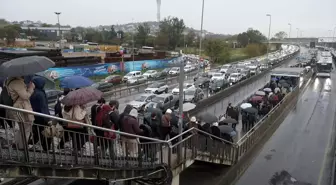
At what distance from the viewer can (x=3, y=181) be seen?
8.66 m

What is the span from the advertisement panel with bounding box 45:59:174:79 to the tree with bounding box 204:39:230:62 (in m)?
15.7

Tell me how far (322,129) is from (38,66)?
18907mm

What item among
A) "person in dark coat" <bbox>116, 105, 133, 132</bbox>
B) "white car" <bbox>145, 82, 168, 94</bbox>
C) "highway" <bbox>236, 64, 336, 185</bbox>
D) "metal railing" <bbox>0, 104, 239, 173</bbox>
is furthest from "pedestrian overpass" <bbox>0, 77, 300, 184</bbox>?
"white car" <bbox>145, 82, 168, 94</bbox>

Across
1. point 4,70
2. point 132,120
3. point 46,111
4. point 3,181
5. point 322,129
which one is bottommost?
point 322,129

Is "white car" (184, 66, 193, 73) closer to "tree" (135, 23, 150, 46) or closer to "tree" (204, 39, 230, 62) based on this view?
"tree" (204, 39, 230, 62)

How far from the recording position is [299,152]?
14914 millimetres

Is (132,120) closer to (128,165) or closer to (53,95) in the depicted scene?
(128,165)

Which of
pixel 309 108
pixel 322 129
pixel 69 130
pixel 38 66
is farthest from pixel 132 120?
pixel 309 108

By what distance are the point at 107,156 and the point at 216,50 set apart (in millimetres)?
58567

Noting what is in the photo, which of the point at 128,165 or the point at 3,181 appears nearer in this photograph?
the point at 128,165

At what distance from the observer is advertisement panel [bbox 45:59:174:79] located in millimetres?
Result: 29609

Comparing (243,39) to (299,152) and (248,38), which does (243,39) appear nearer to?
(248,38)

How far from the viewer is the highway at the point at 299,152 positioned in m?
12.2

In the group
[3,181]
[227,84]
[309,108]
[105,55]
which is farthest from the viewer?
[105,55]
